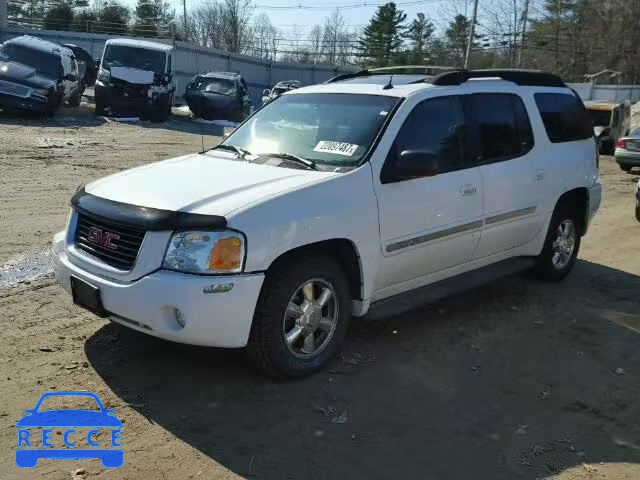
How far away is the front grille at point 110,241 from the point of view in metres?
3.82

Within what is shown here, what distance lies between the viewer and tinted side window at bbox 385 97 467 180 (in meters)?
4.66

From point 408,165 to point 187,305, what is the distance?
5.94ft

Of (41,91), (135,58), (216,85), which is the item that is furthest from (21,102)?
(216,85)

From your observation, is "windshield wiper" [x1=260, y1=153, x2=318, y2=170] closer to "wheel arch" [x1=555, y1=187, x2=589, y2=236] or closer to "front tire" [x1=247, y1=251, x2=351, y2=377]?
"front tire" [x1=247, y1=251, x2=351, y2=377]

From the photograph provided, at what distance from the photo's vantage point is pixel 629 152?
57.1ft

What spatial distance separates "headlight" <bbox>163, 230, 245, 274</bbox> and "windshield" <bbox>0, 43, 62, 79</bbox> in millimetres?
17583

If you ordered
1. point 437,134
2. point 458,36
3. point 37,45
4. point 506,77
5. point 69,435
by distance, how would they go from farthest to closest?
point 458,36, point 37,45, point 506,77, point 437,134, point 69,435

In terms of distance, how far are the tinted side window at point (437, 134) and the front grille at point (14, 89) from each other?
52.9ft

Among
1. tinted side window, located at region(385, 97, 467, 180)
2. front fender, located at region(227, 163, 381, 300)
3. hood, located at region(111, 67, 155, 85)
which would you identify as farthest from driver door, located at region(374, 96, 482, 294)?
hood, located at region(111, 67, 155, 85)

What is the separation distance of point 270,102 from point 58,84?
15.7 metres

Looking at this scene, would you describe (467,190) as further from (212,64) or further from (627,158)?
(212,64)

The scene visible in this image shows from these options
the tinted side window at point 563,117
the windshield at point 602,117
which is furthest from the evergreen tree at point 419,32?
the tinted side window at point 563,117

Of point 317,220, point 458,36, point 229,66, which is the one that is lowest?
point 317,220

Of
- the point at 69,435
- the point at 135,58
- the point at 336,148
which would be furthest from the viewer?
the point at 135,58
